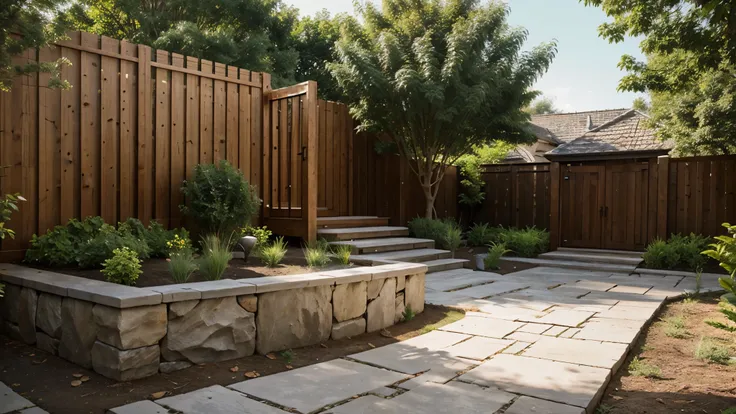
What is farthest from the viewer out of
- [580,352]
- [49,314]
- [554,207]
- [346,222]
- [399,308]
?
[554,207]

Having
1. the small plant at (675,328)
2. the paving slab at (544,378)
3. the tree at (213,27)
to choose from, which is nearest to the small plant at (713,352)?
the small plant at (675,328)

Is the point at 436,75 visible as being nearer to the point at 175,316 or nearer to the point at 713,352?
the point at 713,352

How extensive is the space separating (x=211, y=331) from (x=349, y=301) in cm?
120

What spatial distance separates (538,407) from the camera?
2.53m

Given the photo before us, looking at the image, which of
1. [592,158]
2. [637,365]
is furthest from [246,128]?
[592,158]

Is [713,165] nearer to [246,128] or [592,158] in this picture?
[592,158]

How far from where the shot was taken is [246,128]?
679cm

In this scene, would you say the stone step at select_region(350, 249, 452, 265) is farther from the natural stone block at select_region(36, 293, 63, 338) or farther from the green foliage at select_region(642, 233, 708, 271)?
the natural stone block at select_region(36, 293, 63, 338)

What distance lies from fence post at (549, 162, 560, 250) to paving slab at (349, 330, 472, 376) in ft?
22.4

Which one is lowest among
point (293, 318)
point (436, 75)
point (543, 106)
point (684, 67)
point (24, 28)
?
point (293, 318)

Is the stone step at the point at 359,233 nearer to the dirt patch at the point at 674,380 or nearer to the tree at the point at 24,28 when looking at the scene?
the dirt patch at the point at 674,380

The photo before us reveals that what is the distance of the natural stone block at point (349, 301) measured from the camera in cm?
398

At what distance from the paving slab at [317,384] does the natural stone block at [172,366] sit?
1.57 ft

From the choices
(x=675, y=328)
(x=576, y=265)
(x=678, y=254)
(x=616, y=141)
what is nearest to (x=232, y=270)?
(x=675, y=328)
